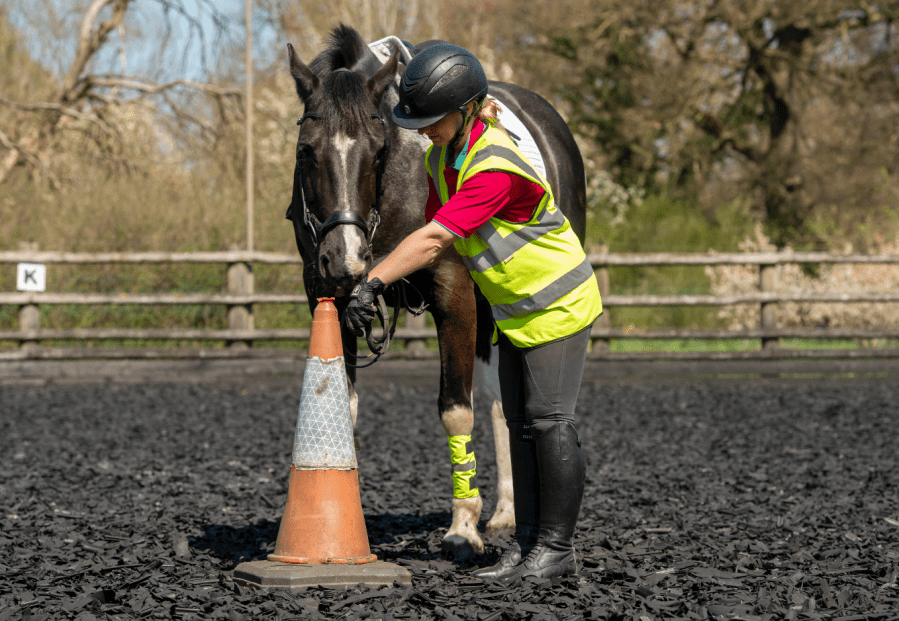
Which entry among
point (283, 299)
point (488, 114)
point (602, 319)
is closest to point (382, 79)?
point (488, 114)

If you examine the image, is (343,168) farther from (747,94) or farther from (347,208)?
(747,94)

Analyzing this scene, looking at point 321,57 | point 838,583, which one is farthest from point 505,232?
point 838,583

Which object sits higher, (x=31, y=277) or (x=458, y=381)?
(x=31, y=277)

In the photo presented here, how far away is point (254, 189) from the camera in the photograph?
49.6 feet

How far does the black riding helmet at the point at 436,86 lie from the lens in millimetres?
3055

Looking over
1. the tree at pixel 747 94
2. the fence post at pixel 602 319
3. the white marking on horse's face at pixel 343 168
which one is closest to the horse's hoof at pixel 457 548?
the white marking on horse's face at pixel 343 168

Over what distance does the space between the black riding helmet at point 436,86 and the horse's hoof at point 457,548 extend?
1.64 metres

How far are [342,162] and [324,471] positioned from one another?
1.17 metres

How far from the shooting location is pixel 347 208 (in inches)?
135

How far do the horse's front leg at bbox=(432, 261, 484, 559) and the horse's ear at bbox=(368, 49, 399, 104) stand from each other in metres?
0.75

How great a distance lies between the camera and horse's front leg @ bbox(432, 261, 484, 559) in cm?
372

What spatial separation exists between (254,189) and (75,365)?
487cm

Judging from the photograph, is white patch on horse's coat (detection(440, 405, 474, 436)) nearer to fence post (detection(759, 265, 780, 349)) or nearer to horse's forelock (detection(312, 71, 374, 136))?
horse's forelock (detection(312, 71, 374, 136))

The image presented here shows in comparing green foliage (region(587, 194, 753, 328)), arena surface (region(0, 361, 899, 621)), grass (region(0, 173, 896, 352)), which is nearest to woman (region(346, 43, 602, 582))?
arena surface (region(0, 361, 899, 621))
